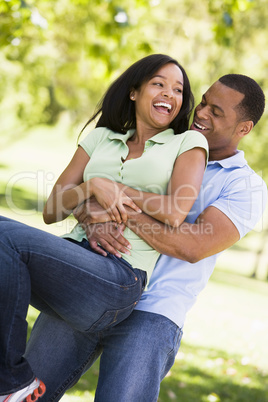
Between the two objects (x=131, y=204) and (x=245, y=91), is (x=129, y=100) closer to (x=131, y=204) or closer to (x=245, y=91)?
(x=245, y=91)

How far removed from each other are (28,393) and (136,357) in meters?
0.56

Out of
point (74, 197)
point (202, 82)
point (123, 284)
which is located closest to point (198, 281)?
point (123, 284)

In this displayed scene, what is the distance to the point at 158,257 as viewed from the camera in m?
2.79

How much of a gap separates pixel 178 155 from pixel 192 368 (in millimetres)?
4051

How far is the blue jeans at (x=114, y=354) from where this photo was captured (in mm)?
2492

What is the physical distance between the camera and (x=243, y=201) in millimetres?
2793

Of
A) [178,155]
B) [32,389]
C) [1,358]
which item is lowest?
[32,389]

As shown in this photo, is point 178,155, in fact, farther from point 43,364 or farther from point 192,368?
point 192,368

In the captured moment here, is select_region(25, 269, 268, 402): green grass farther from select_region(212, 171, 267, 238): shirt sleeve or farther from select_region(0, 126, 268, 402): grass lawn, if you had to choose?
select_region(212, 171, 267, 238): shirt sleeve

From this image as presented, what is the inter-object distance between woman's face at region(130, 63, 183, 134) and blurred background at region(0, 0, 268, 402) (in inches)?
44.9

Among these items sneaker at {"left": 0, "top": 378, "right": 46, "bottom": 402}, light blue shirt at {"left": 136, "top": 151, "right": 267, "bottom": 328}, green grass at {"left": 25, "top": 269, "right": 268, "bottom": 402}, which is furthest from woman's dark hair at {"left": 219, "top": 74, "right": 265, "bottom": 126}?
green grass at {"left": 25, "top": 269, "right": 268, "bottom": 402}

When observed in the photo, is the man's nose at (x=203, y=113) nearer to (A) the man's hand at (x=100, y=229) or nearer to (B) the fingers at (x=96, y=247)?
(A) the man's hand at (x=100, y=229)

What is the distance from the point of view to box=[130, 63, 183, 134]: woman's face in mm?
2928

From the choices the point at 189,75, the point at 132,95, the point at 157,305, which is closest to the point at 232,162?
the point at 132,95
